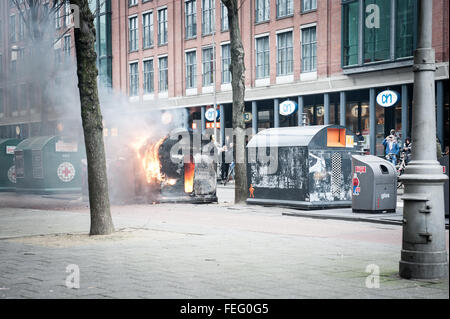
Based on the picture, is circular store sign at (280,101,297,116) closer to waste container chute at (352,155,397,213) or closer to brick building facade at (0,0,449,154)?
brick building facade at (0,0,449,154)

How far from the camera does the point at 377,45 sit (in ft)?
103

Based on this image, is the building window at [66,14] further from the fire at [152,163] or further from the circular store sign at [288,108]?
the circular store sign at [288,108]

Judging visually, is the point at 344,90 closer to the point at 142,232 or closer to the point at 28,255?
the point at 142,232

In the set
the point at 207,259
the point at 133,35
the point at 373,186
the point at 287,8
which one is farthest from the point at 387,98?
the point at 207,259

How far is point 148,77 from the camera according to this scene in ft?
154

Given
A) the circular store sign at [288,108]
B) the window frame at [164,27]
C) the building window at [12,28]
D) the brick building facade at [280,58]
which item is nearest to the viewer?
the building window at [12,28]

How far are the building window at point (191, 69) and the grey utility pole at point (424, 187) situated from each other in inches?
1444

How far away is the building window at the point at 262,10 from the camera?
125 ft

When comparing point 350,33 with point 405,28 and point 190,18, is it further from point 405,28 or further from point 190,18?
point 190,18

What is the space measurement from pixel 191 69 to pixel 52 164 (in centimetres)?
2005

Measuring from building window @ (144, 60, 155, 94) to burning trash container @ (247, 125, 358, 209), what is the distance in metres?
30.1

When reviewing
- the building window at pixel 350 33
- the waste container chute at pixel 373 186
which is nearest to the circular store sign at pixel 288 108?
the building window at pixel 350 33
